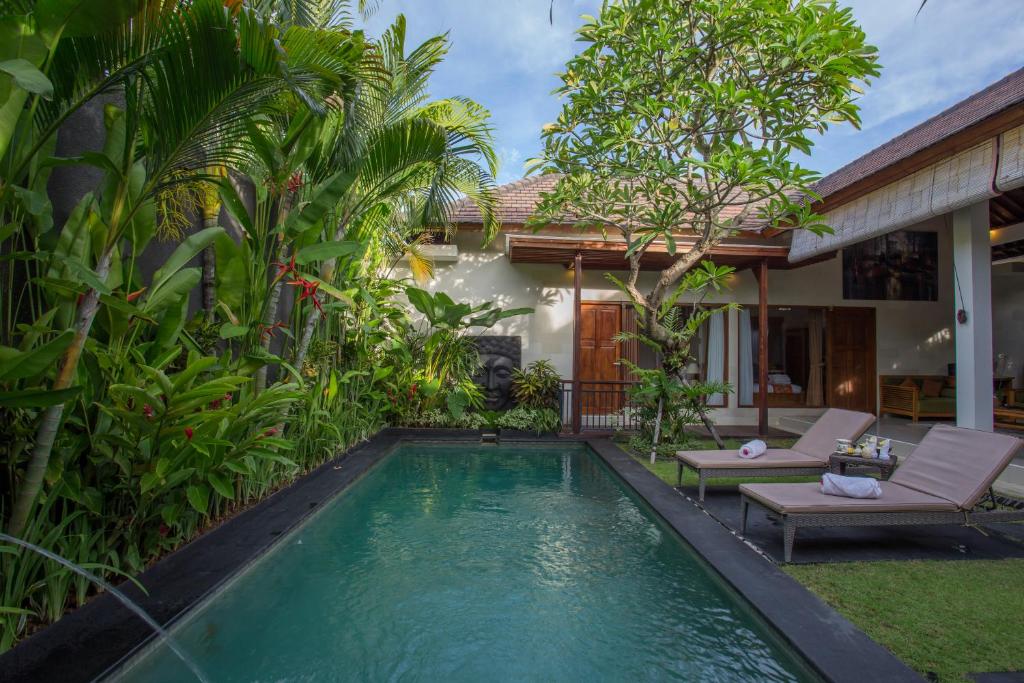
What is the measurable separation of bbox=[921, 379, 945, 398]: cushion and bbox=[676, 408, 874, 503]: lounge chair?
238 inches

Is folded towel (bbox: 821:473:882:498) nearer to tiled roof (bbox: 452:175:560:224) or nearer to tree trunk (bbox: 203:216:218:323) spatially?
tree trunk (bbox: 203:216:218:323)

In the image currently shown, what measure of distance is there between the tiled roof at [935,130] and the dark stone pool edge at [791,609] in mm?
4895

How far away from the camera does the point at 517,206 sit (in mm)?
11070

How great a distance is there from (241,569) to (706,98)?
5.99m

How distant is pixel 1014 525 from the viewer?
454cm

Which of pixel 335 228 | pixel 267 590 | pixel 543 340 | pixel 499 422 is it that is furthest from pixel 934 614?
pixel 543 340

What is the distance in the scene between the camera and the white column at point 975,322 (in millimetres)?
6023

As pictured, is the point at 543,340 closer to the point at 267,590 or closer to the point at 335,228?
the point at 335,228

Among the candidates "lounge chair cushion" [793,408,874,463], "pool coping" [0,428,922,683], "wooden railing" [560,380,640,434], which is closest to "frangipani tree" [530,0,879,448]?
"lounge chair cushion" [793,408,874,463]

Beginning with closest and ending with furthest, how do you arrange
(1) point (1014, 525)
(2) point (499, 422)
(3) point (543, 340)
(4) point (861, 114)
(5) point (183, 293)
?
(5) point (183, 293) < (1) point (1014, 525) < (4) point (861, 114) < (2) point (499, 422) < (3) point (543, 340)

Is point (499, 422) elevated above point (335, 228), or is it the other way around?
point (335, 228)

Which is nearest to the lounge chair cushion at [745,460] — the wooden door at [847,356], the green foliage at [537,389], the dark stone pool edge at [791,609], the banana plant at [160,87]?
the dark stone pool edge at [791,609]

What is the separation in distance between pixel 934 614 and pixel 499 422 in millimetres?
7101

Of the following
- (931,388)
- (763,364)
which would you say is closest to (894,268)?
(931,388)
